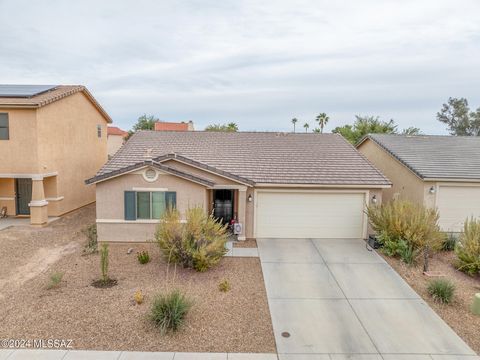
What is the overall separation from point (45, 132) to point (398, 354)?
1734 cm

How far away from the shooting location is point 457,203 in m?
14.6

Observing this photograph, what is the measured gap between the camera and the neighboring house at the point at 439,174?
569 inches

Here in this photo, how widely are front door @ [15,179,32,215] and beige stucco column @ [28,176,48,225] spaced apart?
234 centimetres

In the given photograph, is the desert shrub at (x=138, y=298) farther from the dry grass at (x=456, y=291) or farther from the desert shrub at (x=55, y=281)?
the dry grass at (x=456, y=291)

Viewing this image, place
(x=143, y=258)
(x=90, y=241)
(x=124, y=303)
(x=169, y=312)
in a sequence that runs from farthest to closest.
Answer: (x=90, y=241) < (x=143, y=258) < (x=124, y=303) < (x=169, y=312)

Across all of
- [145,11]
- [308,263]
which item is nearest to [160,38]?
[145,11]

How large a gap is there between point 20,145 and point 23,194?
3435 millimetres

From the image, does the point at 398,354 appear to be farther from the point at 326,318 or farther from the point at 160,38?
the point at 160,38

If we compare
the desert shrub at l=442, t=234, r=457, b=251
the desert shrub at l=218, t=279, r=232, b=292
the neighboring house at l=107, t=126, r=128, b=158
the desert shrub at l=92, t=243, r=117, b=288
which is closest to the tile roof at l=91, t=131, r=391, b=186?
the desert shrub at l=442, t=234, r=457, b=251

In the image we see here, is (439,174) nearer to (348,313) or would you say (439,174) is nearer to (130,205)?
(348,313)

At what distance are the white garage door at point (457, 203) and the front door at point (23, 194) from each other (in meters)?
21.2

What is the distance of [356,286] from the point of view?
9266 millimetres

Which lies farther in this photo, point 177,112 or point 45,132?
point 177,112

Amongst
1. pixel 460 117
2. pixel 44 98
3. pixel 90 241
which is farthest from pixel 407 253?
pixel 460 117
